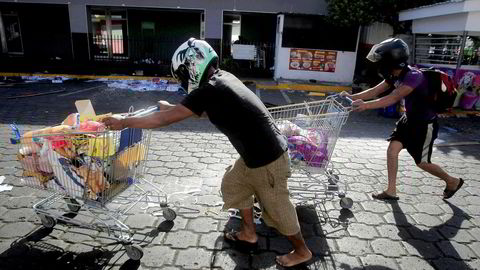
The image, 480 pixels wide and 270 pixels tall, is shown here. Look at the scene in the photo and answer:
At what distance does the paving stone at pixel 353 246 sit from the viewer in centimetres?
334

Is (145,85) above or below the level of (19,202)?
above

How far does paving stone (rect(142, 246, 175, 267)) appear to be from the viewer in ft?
10.1

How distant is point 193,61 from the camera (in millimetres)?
2754

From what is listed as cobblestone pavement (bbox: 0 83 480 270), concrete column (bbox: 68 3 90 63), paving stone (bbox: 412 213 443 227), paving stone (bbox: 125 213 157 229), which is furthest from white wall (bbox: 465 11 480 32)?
concrete column (bbox: 68 3 90 63)

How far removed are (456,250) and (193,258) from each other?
2.64 meters

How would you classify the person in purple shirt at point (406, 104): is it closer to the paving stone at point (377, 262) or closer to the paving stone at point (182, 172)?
the paving stone at point (377, 262)

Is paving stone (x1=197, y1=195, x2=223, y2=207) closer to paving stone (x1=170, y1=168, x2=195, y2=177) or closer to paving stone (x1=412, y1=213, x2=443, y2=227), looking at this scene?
paving stone (x1=170, y1=168, x2=195, y2=177)

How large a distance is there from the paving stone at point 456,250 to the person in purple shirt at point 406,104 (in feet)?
3.13

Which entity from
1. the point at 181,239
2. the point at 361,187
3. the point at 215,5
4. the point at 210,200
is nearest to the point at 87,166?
the point at 181,239

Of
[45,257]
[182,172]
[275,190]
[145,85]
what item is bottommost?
[45,257]

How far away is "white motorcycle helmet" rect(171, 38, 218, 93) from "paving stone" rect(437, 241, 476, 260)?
2.96 meters

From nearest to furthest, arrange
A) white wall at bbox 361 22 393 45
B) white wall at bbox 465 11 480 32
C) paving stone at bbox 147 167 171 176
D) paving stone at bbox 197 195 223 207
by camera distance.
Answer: paving stone at bbox 197 195 223 207, paving stone at bbox 147 167 171 176, white wall at bbox 465 11 480 32, white wall at bbox 361 22 393 45

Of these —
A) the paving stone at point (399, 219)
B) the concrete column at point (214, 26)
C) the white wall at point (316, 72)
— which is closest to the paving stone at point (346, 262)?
the paving stone at point (399, 219)

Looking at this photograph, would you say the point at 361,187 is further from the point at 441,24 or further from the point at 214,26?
the point at 214,26
